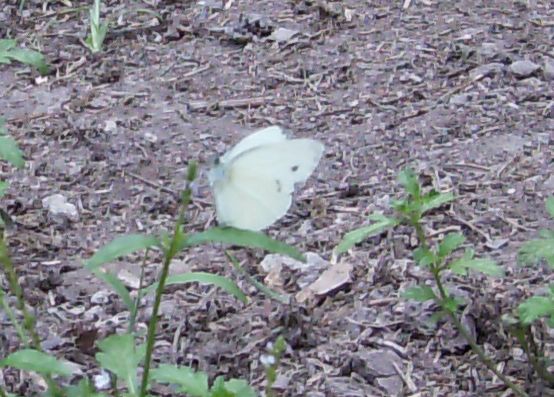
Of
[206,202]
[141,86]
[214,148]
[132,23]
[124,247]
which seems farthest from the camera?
[132,23]

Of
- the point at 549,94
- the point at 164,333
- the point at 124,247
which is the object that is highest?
the point at 124,247

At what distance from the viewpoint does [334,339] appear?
9.41 ft

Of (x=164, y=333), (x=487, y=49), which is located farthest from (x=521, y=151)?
(x=164, y=333)

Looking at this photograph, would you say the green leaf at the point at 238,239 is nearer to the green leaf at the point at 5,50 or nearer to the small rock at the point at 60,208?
the green leaf at the point at 5,50

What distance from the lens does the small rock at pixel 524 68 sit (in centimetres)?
428

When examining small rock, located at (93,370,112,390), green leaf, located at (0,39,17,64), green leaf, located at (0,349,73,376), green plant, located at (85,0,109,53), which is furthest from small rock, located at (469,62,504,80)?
green leaf, located at (0,349,73,376)

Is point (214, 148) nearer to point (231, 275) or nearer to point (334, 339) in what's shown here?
point (231, 275)

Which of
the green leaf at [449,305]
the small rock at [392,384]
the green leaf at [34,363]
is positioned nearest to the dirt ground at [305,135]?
the small rock at [392,384]

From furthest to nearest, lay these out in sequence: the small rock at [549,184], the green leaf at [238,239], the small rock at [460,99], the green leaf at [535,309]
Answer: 1. the small rock at [460,99]
2. the small rock at [549,184]
3. the green leaf at [535,309]
4. the green leaf at [238,239]

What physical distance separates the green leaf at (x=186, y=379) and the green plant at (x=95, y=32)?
275cm

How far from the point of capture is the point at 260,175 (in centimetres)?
210

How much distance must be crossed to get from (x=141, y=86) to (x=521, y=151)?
153cm

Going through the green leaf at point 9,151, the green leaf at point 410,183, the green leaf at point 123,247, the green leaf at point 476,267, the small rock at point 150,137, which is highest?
the green leaf at point 123,247

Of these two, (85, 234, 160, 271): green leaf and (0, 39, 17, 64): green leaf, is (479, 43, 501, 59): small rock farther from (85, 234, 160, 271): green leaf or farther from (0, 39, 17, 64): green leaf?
(85, 234, 160, 271): green leaf
